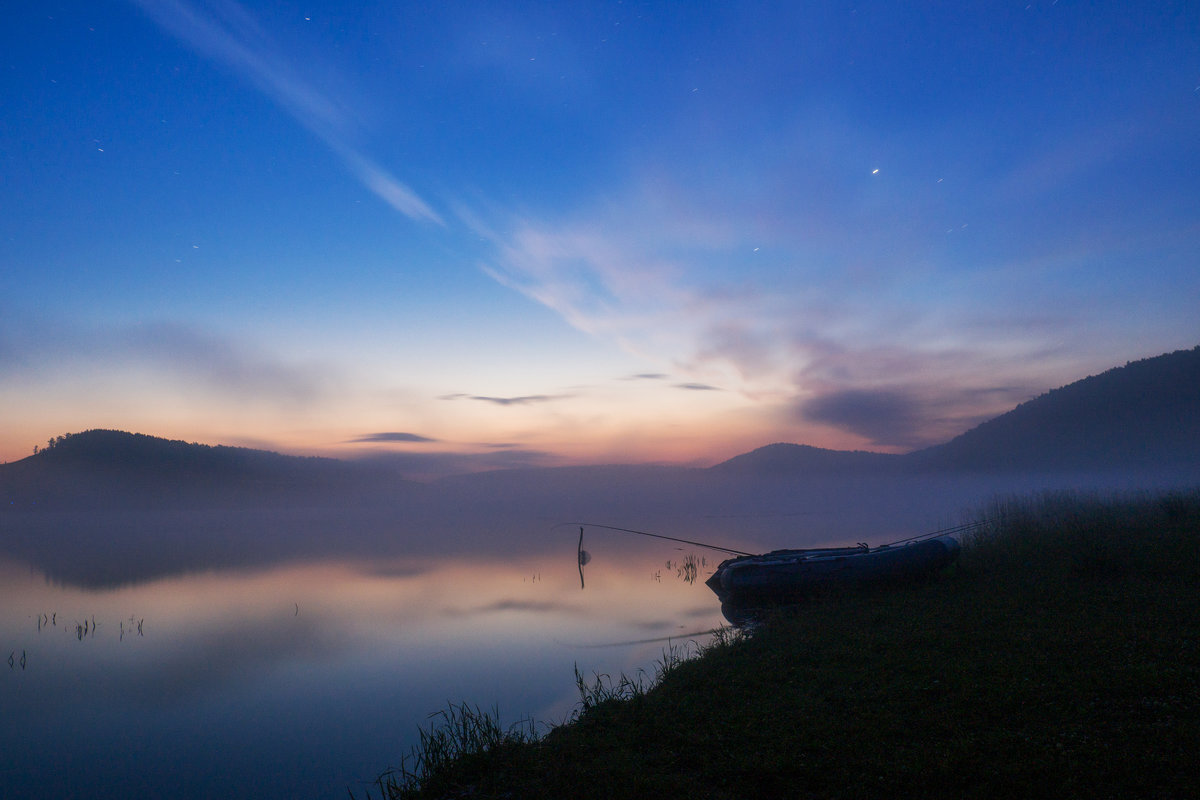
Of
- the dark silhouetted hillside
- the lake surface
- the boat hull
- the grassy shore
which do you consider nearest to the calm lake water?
the lake surface

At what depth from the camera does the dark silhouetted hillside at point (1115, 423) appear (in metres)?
112

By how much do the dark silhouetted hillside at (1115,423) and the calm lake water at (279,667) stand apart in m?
128

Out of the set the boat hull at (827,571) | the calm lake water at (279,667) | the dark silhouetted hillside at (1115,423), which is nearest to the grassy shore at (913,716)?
the calm lake water at (279,667)

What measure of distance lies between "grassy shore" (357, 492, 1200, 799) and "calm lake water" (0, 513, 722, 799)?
219 centimetres

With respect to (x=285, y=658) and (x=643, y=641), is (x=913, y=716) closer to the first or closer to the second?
(x=643, y=641)

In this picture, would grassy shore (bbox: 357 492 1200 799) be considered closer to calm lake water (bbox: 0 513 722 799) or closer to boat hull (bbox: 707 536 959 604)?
calm lake water (bbox: 0 513 722 799)

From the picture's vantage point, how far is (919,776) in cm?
603

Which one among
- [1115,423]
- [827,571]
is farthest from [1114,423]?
[827,571]

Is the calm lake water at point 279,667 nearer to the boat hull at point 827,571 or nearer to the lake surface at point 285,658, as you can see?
the lake surface at point 285,658

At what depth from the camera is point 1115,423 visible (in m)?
124

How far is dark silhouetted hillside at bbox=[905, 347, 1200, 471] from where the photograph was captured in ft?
368

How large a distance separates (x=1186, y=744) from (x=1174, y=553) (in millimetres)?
12591

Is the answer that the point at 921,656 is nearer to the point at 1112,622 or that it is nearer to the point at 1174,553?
the point at 1112,622

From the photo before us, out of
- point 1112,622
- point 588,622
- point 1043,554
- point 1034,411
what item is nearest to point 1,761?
point 588,622
